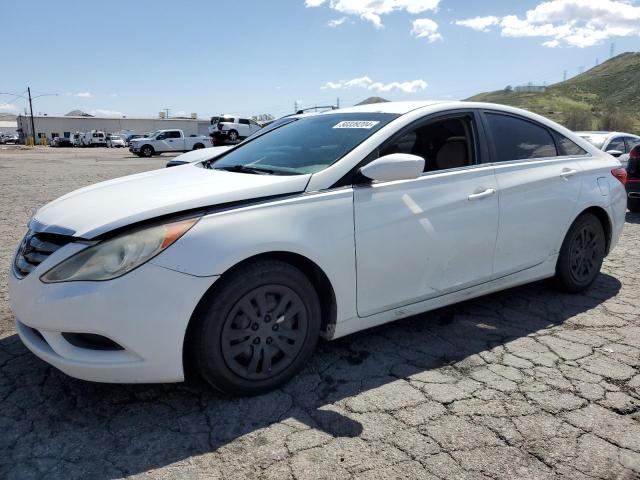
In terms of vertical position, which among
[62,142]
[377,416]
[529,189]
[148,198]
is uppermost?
[62,142]

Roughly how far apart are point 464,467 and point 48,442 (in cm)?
185

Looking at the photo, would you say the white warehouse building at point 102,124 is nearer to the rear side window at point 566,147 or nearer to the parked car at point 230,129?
the parked car at point 230,129

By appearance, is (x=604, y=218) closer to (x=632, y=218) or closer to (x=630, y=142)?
(x=632, y=218)

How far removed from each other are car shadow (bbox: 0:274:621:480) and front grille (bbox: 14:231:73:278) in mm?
687

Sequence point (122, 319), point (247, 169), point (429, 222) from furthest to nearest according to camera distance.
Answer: point (247, 169), point (429, 222), point (122, 319)

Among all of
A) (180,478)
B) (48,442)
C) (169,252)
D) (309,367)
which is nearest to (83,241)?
(169,252)

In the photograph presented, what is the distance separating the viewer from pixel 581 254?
4.28 metres

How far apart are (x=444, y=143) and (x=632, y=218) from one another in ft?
21.1

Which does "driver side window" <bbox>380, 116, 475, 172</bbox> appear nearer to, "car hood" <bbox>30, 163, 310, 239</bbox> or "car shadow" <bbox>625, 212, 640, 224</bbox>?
"car hood" <bbox>30, 163, 310, 239</bbox>

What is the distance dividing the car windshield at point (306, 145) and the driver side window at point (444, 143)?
25 cm

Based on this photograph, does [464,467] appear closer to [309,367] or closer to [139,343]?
[309,367]

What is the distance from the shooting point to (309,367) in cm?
307

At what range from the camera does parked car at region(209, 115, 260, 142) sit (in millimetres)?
33094

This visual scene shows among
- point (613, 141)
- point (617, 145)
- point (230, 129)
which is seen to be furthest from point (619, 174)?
point (230, 129)
